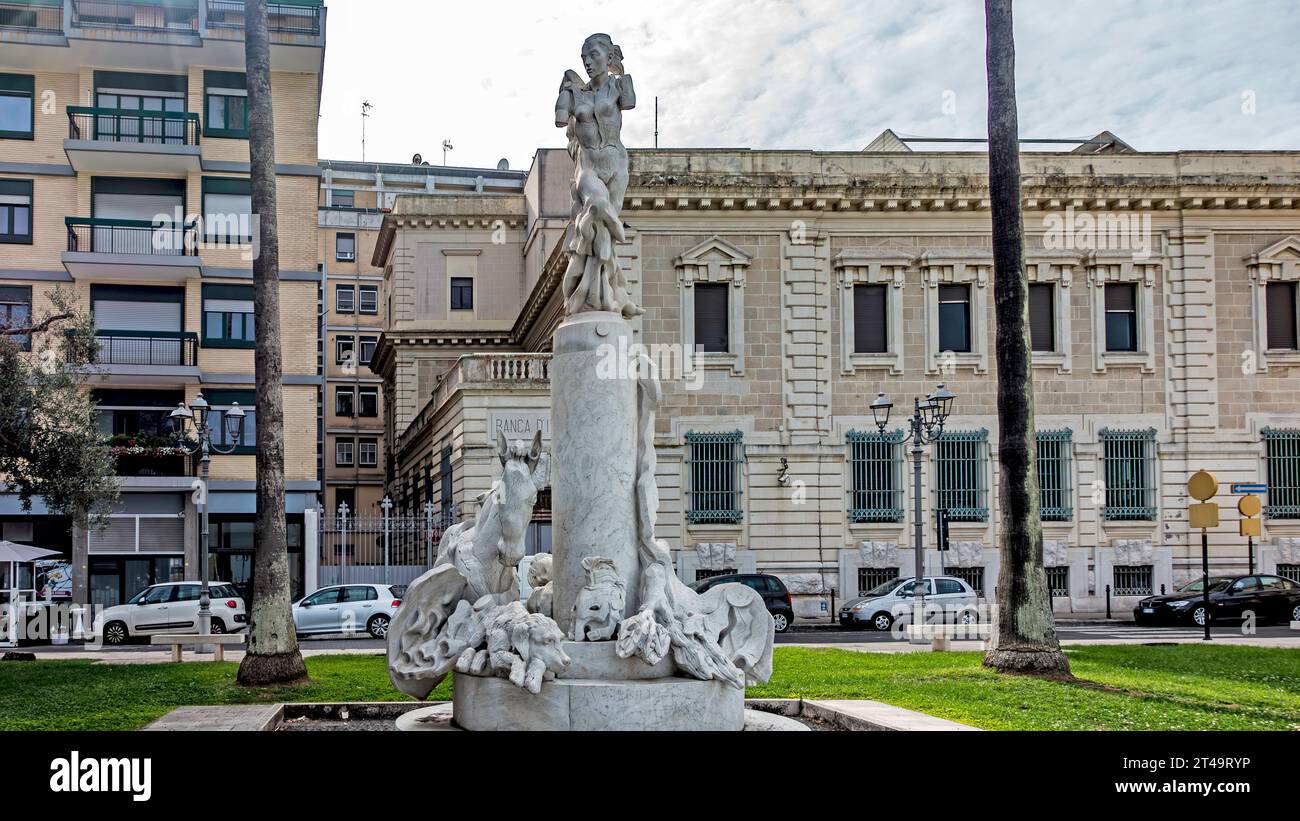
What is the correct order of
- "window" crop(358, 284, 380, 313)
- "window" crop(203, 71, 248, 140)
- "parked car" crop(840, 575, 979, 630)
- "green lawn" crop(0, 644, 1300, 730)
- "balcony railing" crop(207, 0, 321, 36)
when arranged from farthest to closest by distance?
"window" crop(358, 284, 380, 313) → "balcony railing" crop(207, 0, 321, 36) → "window" crop(203, 71, 248, 140) → "parked car" crop(840, 575, 979, 630) → "green lawn" crop(0, 644, 1300, 730)

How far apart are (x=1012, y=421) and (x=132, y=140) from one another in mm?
27734

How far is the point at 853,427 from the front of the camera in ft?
107

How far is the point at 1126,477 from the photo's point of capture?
32.8 m

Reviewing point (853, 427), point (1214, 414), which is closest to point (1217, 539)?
point (1214, 414)

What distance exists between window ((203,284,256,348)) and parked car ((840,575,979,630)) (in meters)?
18.6

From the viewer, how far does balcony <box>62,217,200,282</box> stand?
3456 cm

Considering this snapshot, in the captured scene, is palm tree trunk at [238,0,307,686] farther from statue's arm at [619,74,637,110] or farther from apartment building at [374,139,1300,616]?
→ apartment building at [374,139,1300,616]

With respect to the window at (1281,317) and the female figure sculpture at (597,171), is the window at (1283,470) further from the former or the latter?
the female figure sculpture at (597,171)

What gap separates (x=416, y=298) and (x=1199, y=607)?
3042 centimetres

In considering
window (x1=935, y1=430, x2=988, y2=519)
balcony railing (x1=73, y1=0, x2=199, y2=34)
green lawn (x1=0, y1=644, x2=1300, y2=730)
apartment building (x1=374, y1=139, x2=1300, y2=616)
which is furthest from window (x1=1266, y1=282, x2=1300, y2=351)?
balcony railing (x1=73, y1=0, x2=199, y2=34)

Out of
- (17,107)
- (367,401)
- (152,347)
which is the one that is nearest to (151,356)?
(152,347)

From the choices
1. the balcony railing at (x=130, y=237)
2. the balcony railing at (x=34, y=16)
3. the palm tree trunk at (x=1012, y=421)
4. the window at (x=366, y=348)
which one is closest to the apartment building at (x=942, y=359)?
the balcony railing at (x=130, y=237)

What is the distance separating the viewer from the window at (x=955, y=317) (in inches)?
1308
